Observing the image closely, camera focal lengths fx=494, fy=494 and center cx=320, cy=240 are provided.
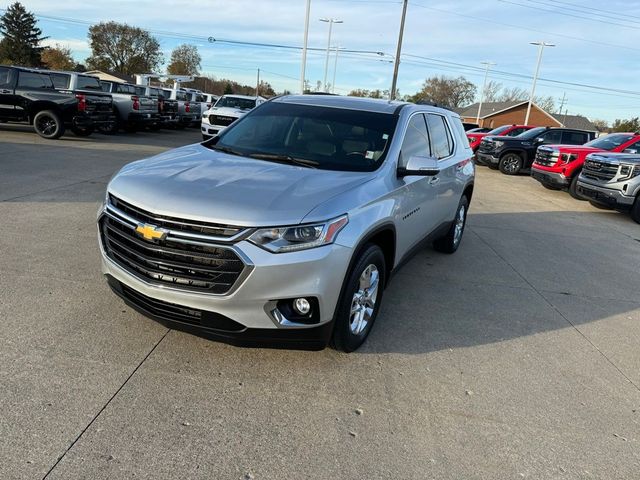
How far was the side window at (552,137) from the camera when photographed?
18172mm

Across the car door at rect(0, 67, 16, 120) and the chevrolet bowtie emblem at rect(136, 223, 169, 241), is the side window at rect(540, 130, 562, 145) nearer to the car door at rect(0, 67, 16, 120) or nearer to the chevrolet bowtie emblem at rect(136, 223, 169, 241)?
the car door at rect(0, 67, 16, 120)

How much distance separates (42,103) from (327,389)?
14157mm

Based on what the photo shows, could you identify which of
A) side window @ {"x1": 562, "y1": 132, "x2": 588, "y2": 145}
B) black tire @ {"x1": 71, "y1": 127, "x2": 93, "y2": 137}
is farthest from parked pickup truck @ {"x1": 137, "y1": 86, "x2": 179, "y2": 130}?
Result: side window @ {"x1": 562, "y1": 132, "x2": 588, "y2": 145}

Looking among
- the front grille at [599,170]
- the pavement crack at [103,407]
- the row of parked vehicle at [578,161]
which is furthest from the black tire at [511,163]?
the pavement crack at [103,407]

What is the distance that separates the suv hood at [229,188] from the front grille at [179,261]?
0.51 feet

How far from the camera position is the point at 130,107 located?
60.0ft

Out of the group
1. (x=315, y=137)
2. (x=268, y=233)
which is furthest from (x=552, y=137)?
(x=268, y=233)

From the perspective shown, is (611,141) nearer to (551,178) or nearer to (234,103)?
(551,178)

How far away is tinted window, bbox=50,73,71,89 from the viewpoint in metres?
14.6

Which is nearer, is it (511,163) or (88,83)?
(88,83)

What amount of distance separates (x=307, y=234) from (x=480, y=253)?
4502mm

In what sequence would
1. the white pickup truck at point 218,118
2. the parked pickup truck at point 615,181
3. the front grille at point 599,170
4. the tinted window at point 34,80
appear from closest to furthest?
the parked pickup truck at point 615,181 < the front grille at point 599,170 < the tinted window at point 34,80 < the white pickup truck at point 218,118

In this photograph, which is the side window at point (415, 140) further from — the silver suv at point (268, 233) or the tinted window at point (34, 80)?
the tinted window at point (34, 80)

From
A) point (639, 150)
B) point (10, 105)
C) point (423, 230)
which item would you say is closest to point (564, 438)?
point (423, 230)
